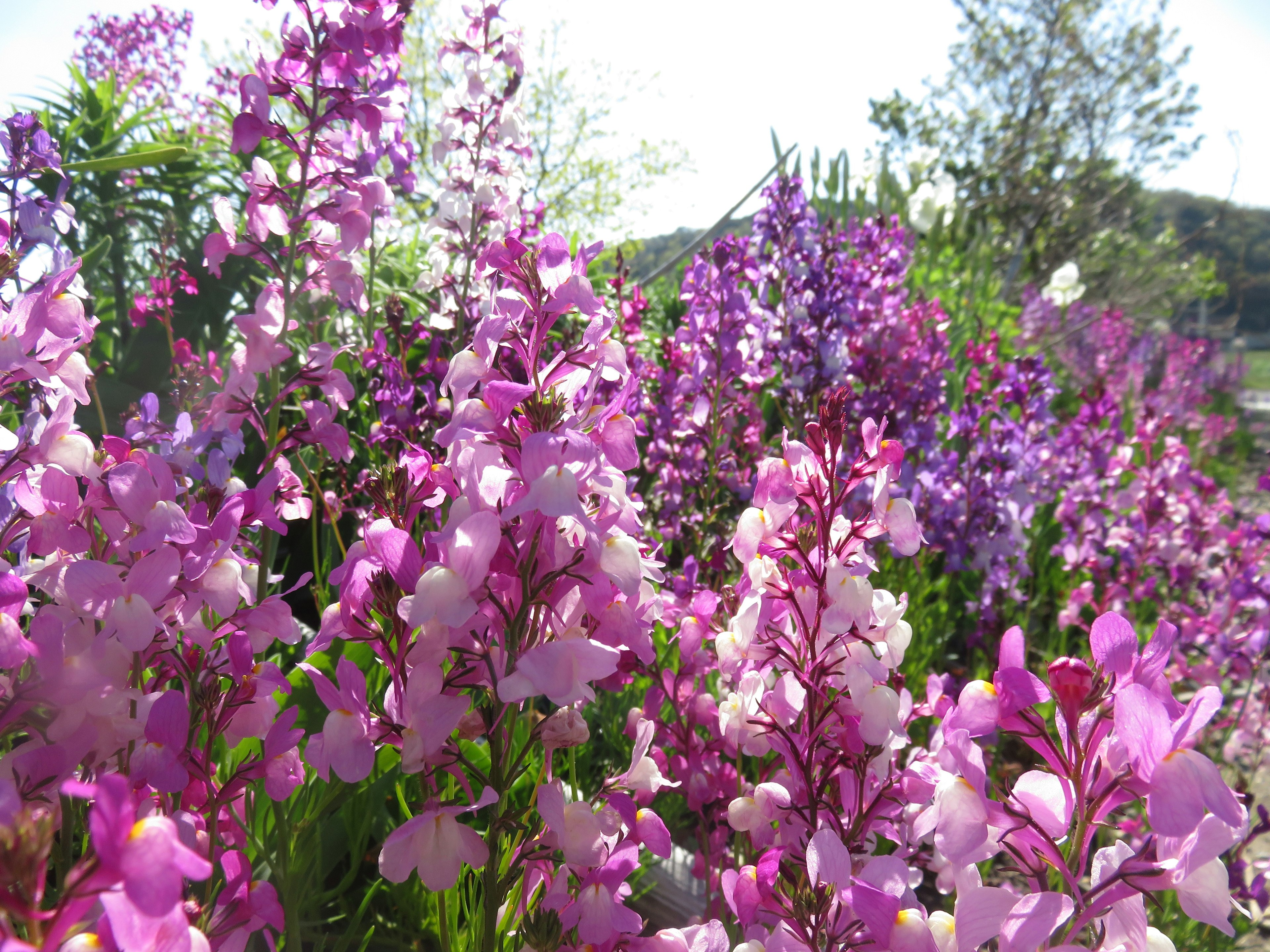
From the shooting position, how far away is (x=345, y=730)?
0.69 m

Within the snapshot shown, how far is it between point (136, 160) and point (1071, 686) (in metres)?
2.31

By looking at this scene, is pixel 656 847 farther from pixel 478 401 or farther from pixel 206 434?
pixel 206 434

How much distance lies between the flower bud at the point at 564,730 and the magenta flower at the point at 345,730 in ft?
0.56

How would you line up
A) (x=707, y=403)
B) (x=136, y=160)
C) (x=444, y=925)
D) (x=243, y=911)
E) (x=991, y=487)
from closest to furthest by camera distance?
(x=243, y=911)
(x=444, y=925)
(x=136, y=160)
(x=707, y=403)
(x=991, y=487)

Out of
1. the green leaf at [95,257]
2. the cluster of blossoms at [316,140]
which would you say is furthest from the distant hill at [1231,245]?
the green leaf at [95,257]

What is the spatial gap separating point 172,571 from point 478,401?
1.13 feet

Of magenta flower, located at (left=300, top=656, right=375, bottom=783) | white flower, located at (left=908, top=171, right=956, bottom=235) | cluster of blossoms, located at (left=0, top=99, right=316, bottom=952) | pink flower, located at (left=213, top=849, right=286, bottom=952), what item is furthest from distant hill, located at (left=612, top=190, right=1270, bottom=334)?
pink flower, located at (left=213, top=849, right=286, bottom=952)

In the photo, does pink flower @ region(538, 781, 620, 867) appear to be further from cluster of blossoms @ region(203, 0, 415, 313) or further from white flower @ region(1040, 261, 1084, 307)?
white flower @ region(1040, 261, 1084, 307)

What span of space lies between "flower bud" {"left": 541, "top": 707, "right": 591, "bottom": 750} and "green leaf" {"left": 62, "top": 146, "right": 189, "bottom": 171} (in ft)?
5.87

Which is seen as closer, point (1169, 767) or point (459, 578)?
point (1169, 767)

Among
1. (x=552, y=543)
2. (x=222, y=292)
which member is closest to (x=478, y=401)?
(x=552, y=543)

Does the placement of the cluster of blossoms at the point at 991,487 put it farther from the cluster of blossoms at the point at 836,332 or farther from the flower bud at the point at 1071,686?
the flower bud at the point at 1071,686

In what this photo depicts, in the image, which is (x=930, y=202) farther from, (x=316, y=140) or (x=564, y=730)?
(x=564, y=730)

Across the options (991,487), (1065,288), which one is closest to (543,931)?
(991,487)
